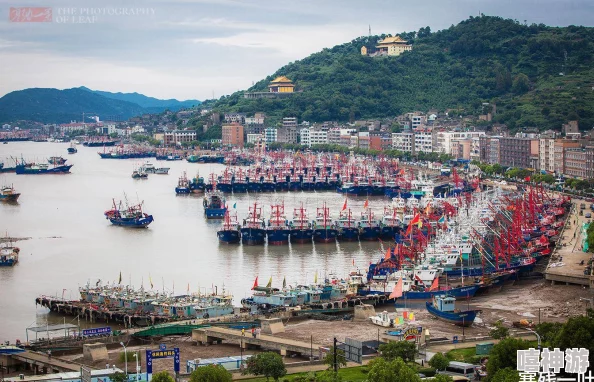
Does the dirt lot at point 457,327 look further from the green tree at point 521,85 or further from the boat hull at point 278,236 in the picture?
the green tree at point 521,85

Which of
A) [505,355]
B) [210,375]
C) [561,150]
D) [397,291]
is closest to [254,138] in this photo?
[561,150]

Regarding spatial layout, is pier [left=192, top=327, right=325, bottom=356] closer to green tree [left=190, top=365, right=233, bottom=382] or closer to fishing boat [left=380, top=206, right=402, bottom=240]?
green tree [left=190, top=365, right=233, bottom=382]

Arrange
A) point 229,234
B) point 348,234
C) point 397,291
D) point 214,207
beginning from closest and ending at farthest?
point 397,291 → point 229,234 → point 348,234 → point 214,207

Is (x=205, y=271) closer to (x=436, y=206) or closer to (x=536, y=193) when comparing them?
(x=436, y=206)

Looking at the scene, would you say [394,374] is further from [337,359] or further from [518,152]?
[518,152]

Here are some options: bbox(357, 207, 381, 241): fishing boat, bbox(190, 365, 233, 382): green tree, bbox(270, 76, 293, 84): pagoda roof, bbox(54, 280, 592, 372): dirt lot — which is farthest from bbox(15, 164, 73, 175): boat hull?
bbox(190, 365, 233, 382): green tree

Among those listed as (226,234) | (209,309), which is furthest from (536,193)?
(209,309)

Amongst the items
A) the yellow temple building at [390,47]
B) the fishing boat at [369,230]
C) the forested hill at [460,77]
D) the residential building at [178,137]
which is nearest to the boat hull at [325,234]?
the fishing boat at [369,230]
